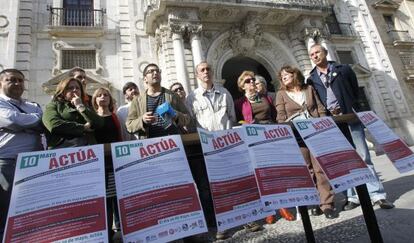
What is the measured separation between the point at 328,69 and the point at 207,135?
2.68m

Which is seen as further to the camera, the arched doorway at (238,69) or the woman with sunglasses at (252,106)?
the arched doorway at (238,69)

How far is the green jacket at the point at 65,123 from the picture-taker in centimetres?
267

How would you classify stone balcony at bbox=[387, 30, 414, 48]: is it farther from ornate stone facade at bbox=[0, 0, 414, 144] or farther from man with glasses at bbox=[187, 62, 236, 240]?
man with glasses at bbox=[187, 62, 236, 240]

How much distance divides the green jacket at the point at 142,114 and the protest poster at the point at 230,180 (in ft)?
3.31

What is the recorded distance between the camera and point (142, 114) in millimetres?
3172

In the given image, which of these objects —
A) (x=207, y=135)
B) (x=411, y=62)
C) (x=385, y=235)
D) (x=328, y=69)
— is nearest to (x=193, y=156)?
(x=207, y=135)

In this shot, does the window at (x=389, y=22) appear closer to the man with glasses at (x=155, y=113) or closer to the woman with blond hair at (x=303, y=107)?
the woman with blond hair at (x=303, y=107)

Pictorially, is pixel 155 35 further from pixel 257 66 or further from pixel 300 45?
pixel 300 45

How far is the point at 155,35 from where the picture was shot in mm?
10992

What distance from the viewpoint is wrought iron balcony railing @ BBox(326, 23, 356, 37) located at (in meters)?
15.8

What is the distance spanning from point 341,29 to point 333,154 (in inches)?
648

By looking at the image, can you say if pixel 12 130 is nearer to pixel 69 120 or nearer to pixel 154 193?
pixel 69 120

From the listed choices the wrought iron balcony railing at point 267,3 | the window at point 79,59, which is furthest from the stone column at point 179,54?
the window at point 79,59

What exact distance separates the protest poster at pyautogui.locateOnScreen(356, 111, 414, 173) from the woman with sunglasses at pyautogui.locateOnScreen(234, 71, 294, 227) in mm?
1336
